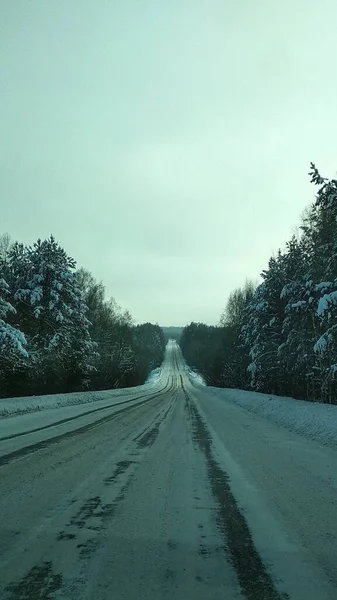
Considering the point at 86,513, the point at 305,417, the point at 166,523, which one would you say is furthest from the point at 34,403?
the point at 166,523

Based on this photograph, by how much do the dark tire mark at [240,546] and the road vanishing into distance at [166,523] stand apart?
1 centimetres

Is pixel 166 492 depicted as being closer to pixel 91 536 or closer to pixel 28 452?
pixel 91 536

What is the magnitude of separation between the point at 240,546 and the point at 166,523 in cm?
90

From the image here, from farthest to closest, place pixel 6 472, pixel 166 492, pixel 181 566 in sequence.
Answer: pixel 6 472 → pixel 166 492 → pixel 181 566

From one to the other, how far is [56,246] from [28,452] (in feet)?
81.3

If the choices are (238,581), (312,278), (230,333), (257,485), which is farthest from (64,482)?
(230,333)

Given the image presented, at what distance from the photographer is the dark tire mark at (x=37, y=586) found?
296 cm

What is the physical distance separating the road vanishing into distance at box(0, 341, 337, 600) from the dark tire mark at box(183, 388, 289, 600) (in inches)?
0.5

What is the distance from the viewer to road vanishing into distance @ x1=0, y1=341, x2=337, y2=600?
3.19m

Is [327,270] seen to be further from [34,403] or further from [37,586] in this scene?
[37,586]

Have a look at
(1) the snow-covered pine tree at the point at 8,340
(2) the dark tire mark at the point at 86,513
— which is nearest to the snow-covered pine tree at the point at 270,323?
(1) the snow-covered pine tree at the point at 8,340

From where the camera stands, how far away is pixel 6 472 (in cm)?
675

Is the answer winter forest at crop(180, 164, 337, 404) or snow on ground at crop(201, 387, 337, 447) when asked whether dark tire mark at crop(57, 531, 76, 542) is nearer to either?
snow on ground at crop(201, 387, 337, 447)

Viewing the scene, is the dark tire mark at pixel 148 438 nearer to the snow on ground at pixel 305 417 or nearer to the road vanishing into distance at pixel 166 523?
the road vanishing into distance at pixel 166 523
